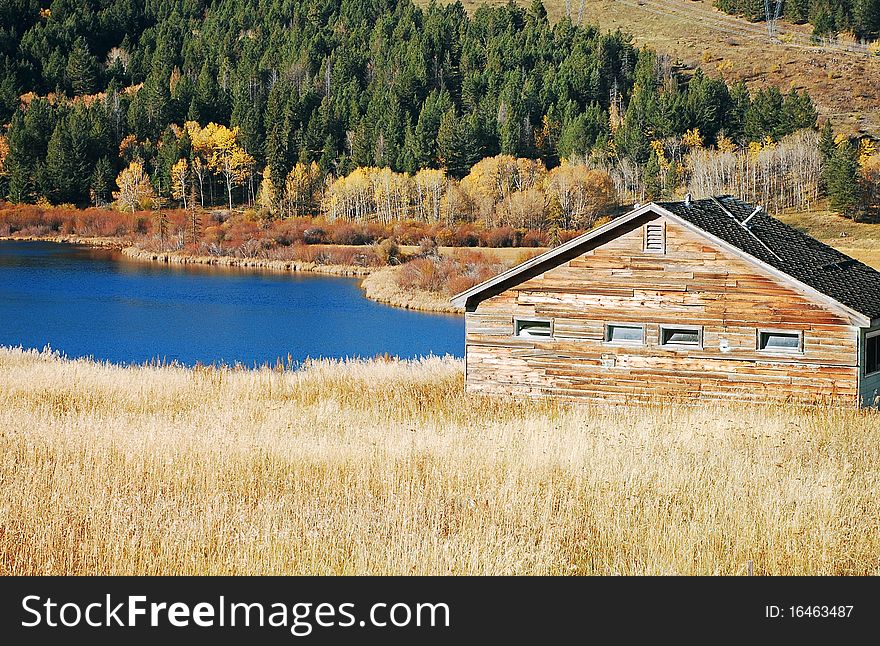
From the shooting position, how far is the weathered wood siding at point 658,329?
21344 millimetres

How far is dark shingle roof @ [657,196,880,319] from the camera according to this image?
70.6 feet

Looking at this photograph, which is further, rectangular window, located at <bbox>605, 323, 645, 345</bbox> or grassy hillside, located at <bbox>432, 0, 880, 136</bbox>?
grassy hillside, located at <bbox>432, 0, 880, 136</bbox>

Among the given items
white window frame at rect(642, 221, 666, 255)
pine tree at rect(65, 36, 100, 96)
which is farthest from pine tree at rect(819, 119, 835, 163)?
pine tree at rect(65, 36, 100, 96)

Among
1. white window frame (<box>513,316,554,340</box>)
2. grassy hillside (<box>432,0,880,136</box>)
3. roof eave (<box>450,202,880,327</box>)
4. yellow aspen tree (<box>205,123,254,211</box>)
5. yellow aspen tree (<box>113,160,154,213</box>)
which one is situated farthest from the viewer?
grassy hillside (<box>432,0,880,136</box>)

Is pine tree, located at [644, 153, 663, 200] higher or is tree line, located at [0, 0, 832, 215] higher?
tree line, located at [0, 0, 832, 215]

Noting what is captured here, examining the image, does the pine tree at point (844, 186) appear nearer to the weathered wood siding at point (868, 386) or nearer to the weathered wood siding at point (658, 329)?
the weathered wood siding at point (868, 386)

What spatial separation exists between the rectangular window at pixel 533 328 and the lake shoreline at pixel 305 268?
26.2 meters

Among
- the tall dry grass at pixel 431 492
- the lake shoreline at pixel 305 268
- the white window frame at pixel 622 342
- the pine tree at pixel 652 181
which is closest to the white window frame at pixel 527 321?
the white window frame at pixel 622 342

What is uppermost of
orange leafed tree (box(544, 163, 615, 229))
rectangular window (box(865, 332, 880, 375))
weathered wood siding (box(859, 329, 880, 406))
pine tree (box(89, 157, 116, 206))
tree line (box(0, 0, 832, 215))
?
tree line (box(0, 0, 832, 215))

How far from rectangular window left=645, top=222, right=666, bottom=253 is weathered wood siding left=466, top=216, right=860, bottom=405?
120 millimetres

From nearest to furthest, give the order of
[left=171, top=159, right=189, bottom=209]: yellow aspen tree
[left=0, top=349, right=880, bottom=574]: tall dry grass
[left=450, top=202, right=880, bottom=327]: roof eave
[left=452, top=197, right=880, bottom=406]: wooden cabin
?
[left=0, top=349, right=880, bottom=574]: tall dry grass
[left=450, top=202, right=880, bottom=327]: roof eave
[left=452, top=197, right=880, bottom=406]: wooden cabin
[left=171, top=159, right=189, bottom=209]: yellow aspen tree

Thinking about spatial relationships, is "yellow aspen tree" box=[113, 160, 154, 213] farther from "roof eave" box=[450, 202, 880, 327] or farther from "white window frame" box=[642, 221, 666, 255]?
"white window frame" box=[642, 221, 666, 255]

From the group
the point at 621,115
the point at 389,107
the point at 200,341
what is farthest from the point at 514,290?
the point at 621,115

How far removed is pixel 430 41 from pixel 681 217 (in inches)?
6106
